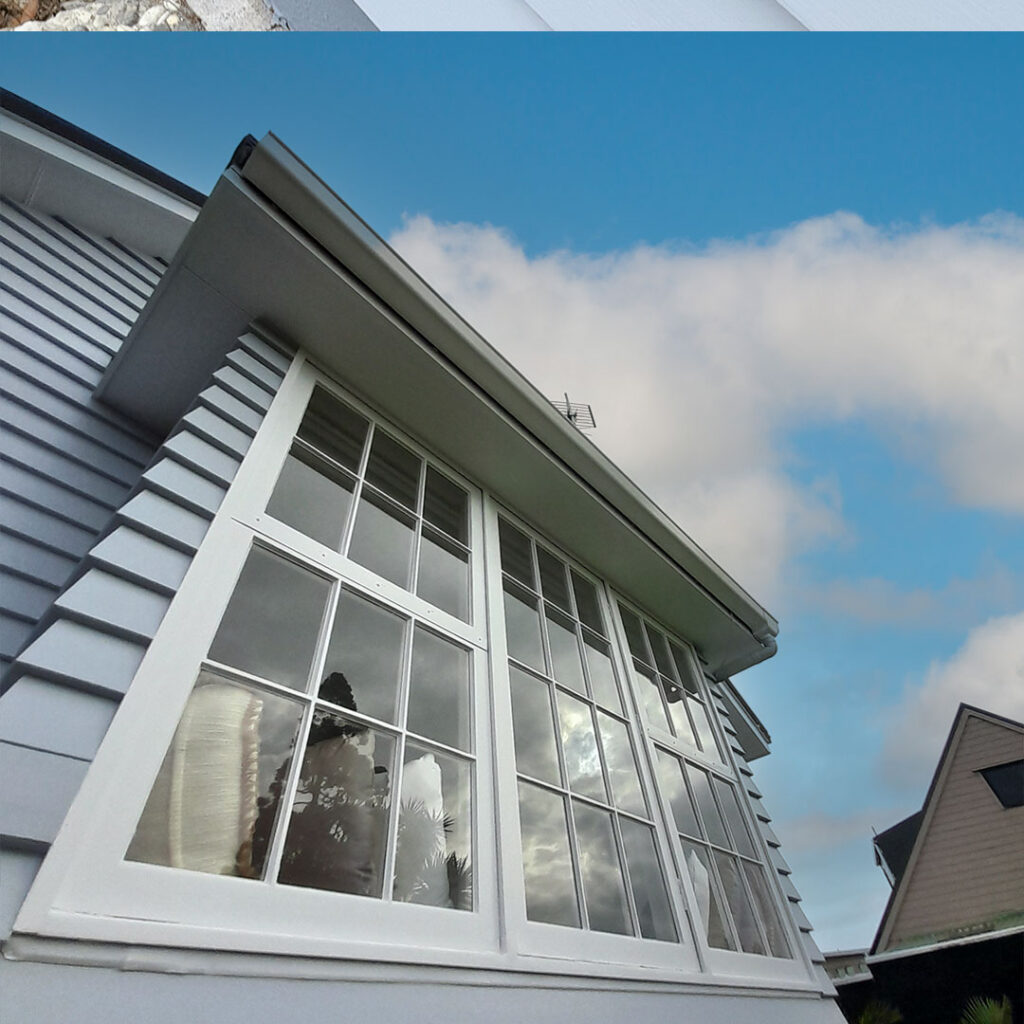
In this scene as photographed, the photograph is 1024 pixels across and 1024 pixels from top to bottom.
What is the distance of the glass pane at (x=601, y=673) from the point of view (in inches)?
110

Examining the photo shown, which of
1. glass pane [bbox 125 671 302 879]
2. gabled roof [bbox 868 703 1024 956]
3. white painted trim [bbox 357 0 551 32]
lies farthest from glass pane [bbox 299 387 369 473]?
gabled roof [bbox 868 703 1024 956]

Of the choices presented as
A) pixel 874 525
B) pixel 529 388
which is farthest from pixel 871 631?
pixel 529 388

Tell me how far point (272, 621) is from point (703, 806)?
7.82 ft

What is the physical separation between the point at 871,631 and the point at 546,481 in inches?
524

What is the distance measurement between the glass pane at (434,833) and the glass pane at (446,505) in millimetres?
1018

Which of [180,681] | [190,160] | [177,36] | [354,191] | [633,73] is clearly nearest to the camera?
[177,36]

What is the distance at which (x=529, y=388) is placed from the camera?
2807mm

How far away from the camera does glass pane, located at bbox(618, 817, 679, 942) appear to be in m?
2.19

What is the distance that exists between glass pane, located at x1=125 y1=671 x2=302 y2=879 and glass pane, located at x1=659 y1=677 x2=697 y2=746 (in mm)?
2296

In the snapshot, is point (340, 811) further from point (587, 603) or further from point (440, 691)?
point (587, 603)

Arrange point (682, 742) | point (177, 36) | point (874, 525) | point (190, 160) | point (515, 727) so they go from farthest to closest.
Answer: point (874, 525), point (682, 742), point (190, 160), point (515, 727), point (177, 36)

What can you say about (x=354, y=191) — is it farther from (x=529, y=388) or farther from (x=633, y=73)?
(x=633, y=73)

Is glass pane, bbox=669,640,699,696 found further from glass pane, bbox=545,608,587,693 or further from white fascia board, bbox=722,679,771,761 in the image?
white fascia board, bbox=722,679,771,761

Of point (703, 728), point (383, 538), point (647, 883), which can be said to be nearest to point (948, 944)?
point (703, 728)
